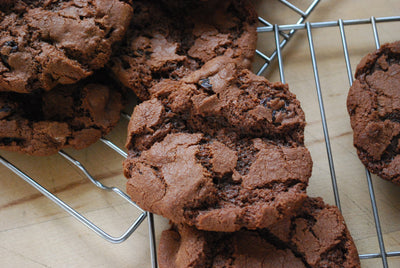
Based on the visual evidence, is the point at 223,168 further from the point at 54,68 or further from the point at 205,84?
the point at 54,68

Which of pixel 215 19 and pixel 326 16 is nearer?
pixel 215 19

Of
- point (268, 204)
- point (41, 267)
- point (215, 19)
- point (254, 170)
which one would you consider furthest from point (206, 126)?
point (41, 267)

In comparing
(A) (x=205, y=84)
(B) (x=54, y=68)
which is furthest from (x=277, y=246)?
(B) (x=54, y=68)

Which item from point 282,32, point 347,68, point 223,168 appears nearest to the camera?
point 223,168

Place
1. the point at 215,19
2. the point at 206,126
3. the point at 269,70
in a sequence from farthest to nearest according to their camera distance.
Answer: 1. the point at 269,70
2. the point at 215,19
3. the point at 206,126

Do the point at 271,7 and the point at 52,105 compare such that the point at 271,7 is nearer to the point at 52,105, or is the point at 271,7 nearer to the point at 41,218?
the point at 52,105

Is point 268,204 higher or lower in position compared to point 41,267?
higher
